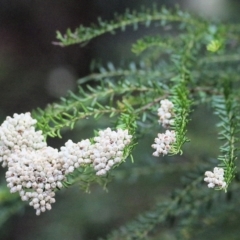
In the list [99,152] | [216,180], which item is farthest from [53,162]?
[216,180]

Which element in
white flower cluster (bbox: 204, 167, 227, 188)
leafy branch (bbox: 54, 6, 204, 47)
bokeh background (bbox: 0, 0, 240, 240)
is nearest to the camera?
white flower cluster (bbox: 204, 167, 227, 188)

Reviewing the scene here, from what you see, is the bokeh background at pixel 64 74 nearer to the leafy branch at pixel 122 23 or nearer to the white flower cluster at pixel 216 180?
the leafy branch at pixel 122 23

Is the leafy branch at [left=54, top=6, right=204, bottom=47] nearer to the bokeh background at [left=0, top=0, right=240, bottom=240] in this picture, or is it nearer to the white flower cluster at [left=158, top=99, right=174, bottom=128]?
the white flower cluster at [left=158, top=99, right=174, bottom=128]

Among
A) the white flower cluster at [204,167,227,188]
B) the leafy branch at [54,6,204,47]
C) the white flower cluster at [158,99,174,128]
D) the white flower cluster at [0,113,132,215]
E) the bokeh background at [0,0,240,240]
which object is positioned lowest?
the white flower cluster at [204,167,227,188]

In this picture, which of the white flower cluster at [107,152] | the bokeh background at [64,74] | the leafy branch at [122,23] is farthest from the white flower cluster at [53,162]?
the bokeh background at [64,74]

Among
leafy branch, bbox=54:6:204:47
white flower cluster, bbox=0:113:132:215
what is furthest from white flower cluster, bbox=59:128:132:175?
leafy branch, bbox=54:6:204:47

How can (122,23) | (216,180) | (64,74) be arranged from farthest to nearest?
(64,74)
(122,23)
(216,180)

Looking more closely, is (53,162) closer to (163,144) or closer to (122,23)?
(163,144)
